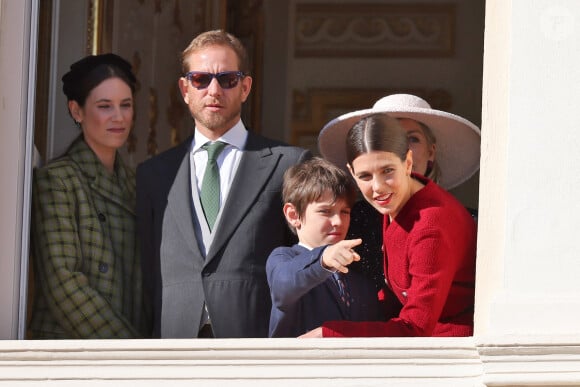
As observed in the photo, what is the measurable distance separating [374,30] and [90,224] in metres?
4.22

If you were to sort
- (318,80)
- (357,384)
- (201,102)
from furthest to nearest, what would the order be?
(318,80), (201,102), (357,384)

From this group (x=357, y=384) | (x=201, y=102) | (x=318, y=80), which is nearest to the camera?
(x=357, y=384)

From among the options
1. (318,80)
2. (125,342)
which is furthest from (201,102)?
(318,80)

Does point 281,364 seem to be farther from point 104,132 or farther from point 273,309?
point 104,132

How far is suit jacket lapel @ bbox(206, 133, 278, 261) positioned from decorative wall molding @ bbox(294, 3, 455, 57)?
13.1 feet

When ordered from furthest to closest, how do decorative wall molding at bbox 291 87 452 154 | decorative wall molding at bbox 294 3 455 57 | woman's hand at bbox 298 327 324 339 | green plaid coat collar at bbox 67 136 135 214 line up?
decorative wall molding at bbox 294 3 455 57, decorative wall molding at bbox 291 87 452 154, green plaid coat collar at bbox 67 136 135 214, woman's hand at bbox 298 327 324 339

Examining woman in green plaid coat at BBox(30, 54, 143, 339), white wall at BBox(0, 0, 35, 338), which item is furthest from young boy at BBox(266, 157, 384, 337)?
white wall at BBox(0, 0, 35, 338)

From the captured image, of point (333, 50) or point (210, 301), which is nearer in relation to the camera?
point (210, 301)

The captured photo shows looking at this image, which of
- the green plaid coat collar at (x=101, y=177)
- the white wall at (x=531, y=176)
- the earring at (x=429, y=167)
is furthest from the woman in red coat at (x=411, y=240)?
the green plaid coat collar at (x=101, y=177)

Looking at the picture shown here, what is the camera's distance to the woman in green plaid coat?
22.6 ft

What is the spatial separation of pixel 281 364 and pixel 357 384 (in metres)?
0.24

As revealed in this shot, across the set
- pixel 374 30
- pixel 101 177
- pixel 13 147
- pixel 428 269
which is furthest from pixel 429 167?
pixel 374 30

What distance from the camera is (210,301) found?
266 inches

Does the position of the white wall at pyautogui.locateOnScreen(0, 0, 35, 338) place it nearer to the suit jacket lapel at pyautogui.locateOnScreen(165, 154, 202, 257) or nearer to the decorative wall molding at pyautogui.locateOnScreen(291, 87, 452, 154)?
the suit jacket lapel at pyautogui.locateOnScreen(165, 154, 202, 257)
